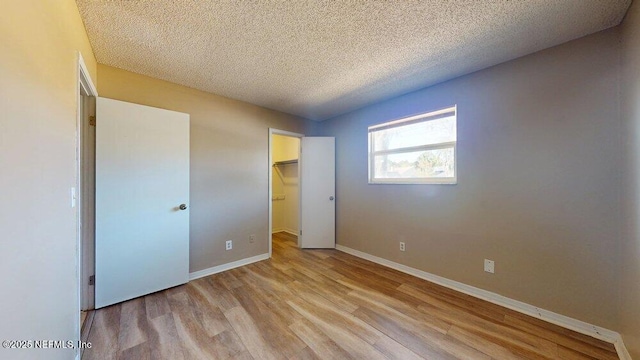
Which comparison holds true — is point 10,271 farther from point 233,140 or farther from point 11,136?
point 233,140

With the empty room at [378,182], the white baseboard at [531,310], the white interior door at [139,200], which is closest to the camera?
the empty room at [378,182]

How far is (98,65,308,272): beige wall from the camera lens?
239 centimetres

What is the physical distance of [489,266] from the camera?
6.89ft

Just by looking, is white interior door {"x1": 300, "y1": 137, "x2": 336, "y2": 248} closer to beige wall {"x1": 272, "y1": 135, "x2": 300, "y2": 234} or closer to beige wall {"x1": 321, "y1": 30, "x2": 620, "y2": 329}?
beige wall {"x1": 272, "y1": 135, "x2": 300, "y2": 234}

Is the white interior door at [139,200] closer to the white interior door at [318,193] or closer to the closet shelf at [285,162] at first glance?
the white interior door at [318,193]

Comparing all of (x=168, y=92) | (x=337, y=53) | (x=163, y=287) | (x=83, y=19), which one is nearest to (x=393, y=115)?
(x=337, y=53)

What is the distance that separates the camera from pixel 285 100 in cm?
303

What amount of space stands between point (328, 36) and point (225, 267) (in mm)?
2891

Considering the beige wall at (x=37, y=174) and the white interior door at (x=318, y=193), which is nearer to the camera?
the beige wall at (x=37, y=174)

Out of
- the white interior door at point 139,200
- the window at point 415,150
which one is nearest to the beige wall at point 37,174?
the white interior door at point 139,200

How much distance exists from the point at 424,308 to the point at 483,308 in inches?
21.3

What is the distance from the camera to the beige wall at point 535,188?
160cm

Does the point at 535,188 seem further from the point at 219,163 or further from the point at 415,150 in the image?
the point at 219,163

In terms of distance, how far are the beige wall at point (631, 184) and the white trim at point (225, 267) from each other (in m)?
3.36
